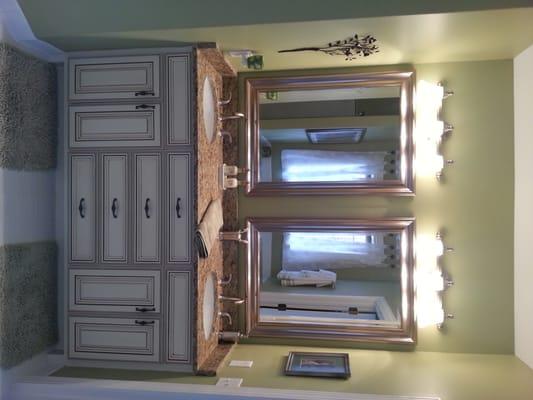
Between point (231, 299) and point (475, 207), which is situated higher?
point (475, 207)

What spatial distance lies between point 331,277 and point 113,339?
3.64ft

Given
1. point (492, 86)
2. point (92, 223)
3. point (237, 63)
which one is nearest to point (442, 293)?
point (492, 86)

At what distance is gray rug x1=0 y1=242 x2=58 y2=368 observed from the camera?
1859mm

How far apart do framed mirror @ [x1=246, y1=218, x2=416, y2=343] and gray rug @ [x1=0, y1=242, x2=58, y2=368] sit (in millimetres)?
989

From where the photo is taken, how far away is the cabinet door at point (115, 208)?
6.63 feet

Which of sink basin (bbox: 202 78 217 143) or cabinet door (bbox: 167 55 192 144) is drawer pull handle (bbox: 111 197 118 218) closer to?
cabinet door (bbox: 167 55 192 144)

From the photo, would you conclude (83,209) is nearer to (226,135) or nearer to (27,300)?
(27,300)

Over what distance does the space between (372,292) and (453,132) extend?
2.99 feet

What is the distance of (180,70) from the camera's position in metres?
1.98

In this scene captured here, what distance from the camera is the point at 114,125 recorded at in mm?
2027

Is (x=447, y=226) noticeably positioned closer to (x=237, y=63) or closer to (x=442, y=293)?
(x=442, y=293)

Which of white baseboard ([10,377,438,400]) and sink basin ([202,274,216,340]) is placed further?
sink basin ([202,274,216,340])

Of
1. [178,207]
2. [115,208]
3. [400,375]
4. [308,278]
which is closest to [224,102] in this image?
[178,207]

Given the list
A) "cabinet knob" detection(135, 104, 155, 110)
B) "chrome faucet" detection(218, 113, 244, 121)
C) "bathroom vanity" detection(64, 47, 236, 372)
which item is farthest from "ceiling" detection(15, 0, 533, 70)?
"chrome faucet" detection(218, 113, 244, 121)
